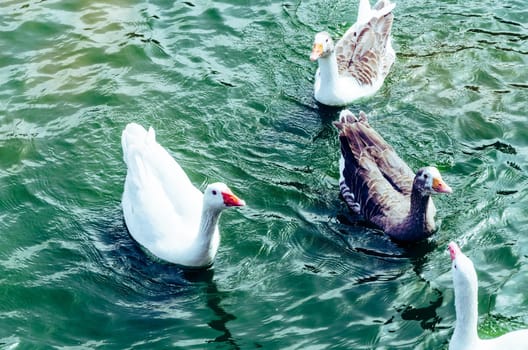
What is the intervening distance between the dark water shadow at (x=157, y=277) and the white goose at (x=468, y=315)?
6.93 ft

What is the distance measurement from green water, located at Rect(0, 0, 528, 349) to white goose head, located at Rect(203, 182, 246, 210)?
878 millimetres

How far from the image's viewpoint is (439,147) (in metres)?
10.5

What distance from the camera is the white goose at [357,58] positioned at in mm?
11320

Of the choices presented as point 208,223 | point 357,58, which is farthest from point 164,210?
point 357,58

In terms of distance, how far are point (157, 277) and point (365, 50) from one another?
191 inches

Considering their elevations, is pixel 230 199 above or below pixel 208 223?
above

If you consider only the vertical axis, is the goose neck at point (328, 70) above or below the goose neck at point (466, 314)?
above

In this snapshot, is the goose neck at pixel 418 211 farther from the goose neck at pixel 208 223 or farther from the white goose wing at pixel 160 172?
the white goose wing at pixel 160 172

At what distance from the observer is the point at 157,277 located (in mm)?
8805

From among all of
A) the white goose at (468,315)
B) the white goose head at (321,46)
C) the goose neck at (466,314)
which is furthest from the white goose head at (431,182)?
the white goose head at (321,46)

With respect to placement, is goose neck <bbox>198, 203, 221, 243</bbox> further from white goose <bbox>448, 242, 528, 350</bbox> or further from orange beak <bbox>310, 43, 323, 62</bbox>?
orange beak <bbox>310, 43, 323, 62</bbox>

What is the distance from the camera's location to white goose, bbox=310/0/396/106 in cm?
1132

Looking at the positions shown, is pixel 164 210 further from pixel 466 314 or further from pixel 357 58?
pixel 357 58

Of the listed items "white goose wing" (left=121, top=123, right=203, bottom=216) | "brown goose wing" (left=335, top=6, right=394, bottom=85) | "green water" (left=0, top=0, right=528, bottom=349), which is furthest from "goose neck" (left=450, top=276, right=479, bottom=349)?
"brown goose wing" (left=335, top=6, right=394, bottom=85)
